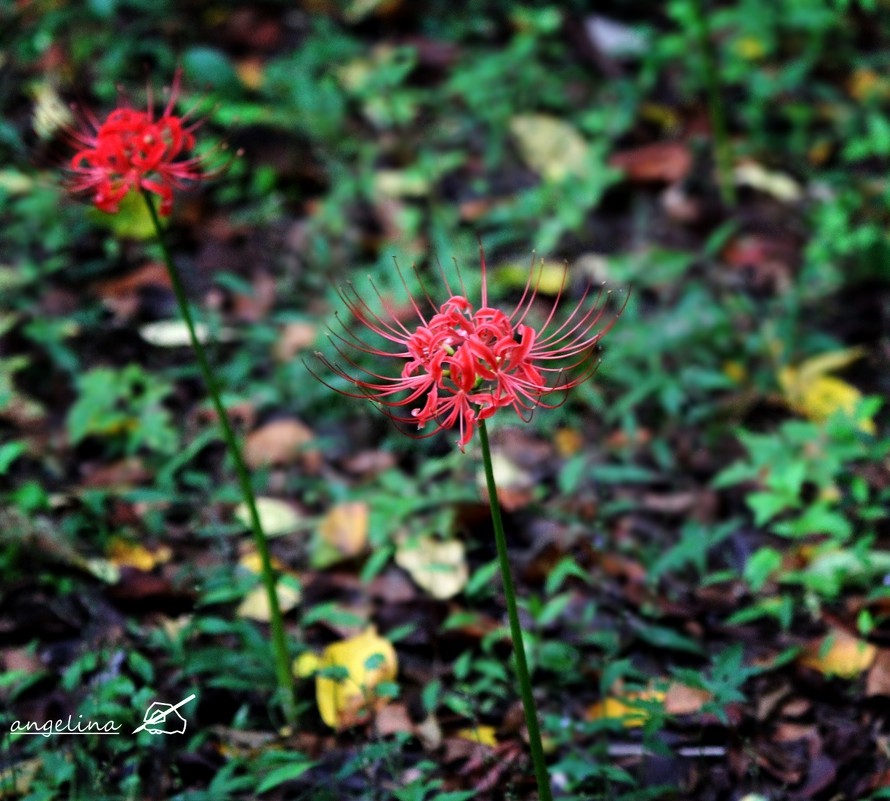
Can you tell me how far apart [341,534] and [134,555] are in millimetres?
702

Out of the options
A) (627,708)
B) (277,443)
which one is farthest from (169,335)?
(627,708)

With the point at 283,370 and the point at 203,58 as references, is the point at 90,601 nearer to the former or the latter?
the point at 283,370

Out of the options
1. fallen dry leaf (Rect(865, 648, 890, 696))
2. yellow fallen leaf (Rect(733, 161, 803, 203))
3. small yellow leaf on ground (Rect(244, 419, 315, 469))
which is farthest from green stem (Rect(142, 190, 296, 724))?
yellow fallen leaf (Rect(733, 161, 803, 203))

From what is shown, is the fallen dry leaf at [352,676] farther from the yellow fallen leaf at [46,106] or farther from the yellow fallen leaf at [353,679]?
the yellow fallen leaf at [46,106]

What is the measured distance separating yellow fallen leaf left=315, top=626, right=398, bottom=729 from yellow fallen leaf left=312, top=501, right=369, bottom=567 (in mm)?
353

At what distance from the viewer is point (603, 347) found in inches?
163

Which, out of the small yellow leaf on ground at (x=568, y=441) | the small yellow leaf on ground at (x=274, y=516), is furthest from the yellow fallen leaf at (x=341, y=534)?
the small yellow leaf on ground at (x=568, y=441)

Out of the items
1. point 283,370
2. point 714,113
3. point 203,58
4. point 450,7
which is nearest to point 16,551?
point 283,370

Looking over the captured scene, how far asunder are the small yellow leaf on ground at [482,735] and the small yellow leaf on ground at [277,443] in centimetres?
136

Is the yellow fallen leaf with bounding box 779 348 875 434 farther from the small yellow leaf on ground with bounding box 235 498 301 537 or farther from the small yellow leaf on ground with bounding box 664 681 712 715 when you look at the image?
the small yellow leaf on ground with bounding box 235 498 301 537

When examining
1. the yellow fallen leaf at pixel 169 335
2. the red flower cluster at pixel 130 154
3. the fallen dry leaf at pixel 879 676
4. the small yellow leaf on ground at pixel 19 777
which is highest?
the red flower cluster at pixel 130 154

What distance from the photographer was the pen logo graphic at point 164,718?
2576 millimetres

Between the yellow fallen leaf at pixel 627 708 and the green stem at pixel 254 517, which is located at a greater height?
the green stem at pixel 254 517

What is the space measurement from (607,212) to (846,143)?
143 centimetres
